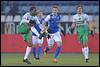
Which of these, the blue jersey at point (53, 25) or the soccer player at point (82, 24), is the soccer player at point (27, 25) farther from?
the soccer player at point (82, 24)

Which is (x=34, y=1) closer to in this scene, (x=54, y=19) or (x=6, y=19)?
(x=6, y=19)

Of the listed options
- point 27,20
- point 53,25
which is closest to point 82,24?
point 53,25

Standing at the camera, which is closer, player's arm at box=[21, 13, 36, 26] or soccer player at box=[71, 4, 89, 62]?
player's arm at box=[21, 13, 36, 26]

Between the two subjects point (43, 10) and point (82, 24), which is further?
point (43, 10)

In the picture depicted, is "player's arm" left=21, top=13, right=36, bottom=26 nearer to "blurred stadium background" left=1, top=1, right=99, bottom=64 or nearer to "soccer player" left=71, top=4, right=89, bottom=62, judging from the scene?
"soccer player" left=71, top=4, right=89, bottom=62

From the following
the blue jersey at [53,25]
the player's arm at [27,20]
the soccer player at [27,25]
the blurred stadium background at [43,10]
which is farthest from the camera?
the blurred stadium background at [43,10]

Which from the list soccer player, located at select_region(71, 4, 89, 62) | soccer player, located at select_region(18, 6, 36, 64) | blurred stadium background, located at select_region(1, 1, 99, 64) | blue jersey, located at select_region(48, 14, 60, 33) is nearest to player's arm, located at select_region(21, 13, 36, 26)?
soccer player, located at select_region(18, 6, 36, 64)

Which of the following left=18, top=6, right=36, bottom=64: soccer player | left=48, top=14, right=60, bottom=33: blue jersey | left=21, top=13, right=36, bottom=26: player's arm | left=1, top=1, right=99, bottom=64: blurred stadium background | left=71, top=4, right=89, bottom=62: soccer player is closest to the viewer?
left=18, top=6, right=36, bottom=64: soccer player

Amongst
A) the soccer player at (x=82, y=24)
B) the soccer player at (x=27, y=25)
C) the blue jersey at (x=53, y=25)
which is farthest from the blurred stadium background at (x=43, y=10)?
the soccer player at (x=27, y=25)

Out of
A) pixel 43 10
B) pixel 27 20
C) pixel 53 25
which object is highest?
pixel 43 10

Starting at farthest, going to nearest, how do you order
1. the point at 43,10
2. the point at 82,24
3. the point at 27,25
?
1. the point at 43,10
2. the point at 82,24
3. the point at 27,25

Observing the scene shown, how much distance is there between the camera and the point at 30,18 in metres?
16.7

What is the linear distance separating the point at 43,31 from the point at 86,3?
1758cm

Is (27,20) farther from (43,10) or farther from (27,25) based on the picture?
(43,10)
